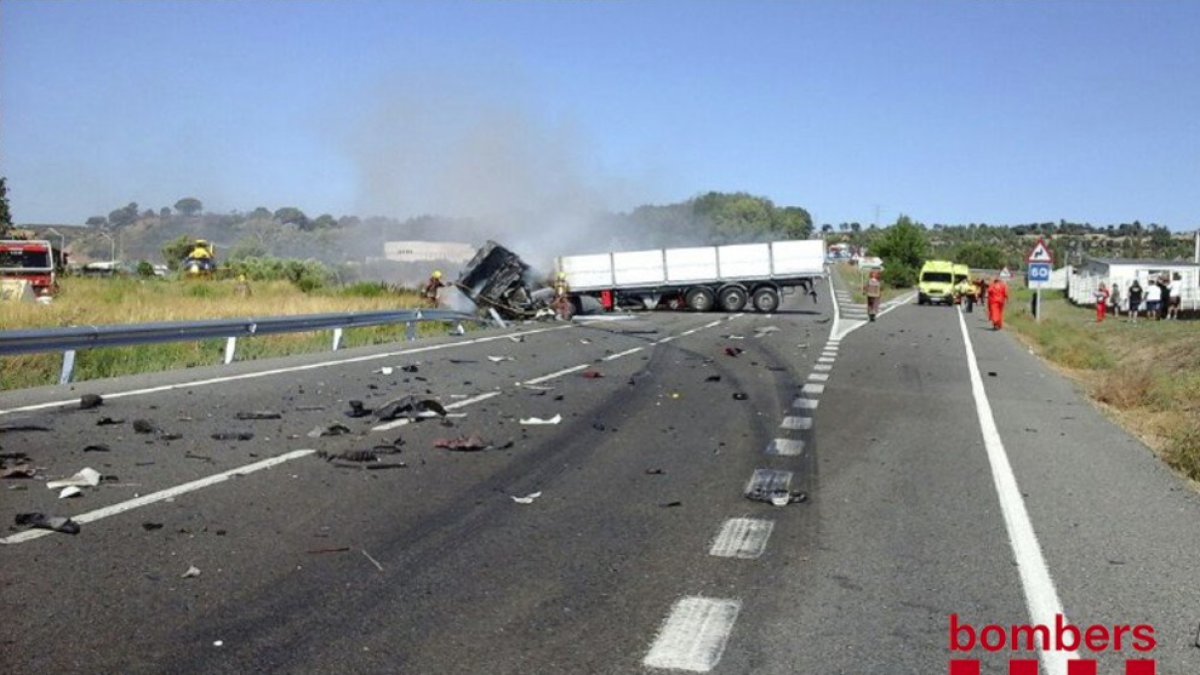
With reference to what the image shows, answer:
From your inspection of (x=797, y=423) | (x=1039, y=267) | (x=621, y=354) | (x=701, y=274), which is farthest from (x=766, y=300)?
(x=797, y=423)

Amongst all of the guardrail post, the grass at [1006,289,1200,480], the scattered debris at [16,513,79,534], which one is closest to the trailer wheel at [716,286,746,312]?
the grass at [1006,289,1200,480]

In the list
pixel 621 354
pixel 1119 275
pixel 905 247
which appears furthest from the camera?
pixel 905 247

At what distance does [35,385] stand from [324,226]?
11333 centimetres

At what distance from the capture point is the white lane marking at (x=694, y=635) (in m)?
4.80

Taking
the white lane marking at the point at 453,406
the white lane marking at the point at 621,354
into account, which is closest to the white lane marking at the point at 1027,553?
the white lane marking at the point at 453,406

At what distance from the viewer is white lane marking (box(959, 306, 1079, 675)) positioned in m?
5.08

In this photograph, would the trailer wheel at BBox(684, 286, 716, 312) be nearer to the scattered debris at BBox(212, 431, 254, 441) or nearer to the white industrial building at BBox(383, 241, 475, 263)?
the white industrial building at BBox(383, 241, 475, 263)

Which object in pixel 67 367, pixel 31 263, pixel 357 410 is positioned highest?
pixel 31 263

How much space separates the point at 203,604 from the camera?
214 inches

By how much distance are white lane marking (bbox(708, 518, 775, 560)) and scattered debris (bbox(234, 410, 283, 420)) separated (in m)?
5.96

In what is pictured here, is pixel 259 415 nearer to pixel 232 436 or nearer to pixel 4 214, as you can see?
pixel 232 436

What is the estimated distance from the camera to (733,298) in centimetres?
4531

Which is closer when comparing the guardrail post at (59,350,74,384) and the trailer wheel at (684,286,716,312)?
the guardrail post at (59,350,74,384)

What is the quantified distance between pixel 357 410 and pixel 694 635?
7.85 metres
